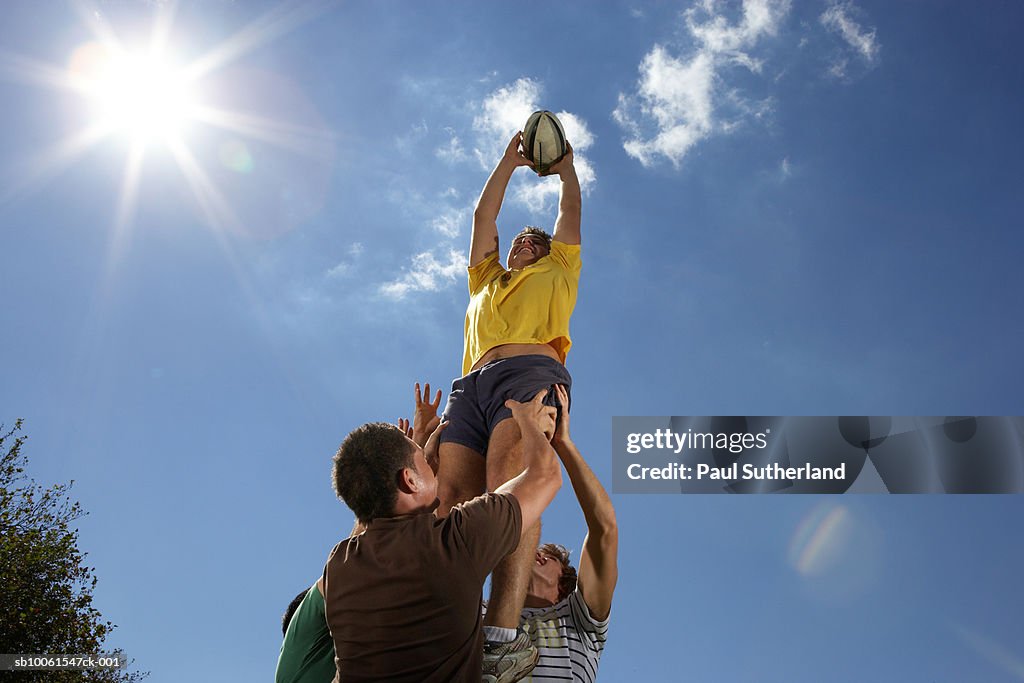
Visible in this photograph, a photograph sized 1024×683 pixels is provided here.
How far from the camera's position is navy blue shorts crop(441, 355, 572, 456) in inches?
183

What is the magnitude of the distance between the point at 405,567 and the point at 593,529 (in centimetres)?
204

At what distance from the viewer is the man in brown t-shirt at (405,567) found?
9.91 ft

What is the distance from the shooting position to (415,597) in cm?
301

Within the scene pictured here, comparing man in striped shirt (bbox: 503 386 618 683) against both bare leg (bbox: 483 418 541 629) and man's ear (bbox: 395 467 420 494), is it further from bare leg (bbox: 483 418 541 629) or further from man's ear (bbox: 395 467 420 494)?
man's ear (bbox: 395 467 420 494)

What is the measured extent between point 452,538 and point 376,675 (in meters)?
0.59

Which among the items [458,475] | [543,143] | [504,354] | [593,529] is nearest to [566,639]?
[593,529]

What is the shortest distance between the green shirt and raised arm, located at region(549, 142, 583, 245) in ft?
10.0

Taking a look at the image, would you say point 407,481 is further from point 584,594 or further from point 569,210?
point 569,210

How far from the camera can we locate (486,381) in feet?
15.8

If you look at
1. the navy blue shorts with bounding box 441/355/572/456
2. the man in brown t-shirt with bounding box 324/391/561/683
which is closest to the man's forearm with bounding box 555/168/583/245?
the navy blue shorts with bounding box 441/355/572/456

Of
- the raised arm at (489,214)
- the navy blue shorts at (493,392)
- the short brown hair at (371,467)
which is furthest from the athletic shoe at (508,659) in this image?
the raised arm at (489,214)

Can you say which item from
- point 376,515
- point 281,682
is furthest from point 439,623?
point 281,682

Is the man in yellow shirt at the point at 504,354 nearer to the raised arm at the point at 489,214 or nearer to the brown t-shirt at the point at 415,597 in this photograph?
the raised arm at the point at 489,214

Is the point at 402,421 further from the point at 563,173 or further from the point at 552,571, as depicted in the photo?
the point at 563,173
